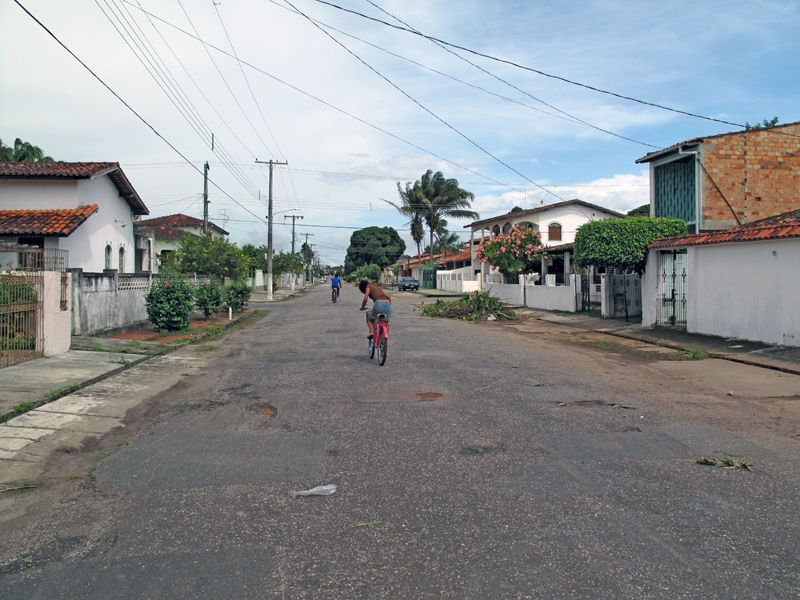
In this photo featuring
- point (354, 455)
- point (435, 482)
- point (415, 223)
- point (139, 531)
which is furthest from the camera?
point (415, 223)

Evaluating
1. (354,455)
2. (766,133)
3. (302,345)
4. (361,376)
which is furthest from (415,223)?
(354,455)

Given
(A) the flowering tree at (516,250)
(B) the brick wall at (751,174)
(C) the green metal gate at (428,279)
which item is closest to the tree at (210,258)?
(A) the flowering tree at (516,250)

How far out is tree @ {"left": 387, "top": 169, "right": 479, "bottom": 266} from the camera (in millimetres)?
54906

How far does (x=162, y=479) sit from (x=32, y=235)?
57.7 ft

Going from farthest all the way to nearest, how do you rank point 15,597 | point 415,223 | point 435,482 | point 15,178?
point 415,223 < point 15,178 < point 435,482 < point 15,597

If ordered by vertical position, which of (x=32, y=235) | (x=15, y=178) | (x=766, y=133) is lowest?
(x=32, y=235)

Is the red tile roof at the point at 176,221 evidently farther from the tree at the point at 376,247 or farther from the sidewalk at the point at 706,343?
the tree at the point at 376,247

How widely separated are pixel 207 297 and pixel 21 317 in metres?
11.0

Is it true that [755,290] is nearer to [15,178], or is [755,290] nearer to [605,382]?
[605,382]

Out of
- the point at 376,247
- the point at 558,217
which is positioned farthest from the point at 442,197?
the point at 376,247

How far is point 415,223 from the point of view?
58406 millimetres

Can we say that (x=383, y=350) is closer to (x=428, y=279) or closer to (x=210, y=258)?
(x=210, y=258)

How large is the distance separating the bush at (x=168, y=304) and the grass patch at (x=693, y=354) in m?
13.1

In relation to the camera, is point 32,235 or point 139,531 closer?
point 139,531
